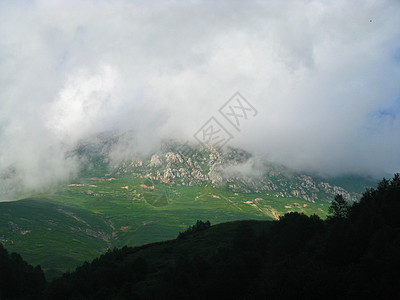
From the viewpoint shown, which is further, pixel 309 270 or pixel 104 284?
pixel 104 284

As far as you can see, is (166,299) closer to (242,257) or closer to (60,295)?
(242,257)

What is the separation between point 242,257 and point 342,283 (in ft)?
80.5

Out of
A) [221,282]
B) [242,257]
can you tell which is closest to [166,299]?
[221,282]

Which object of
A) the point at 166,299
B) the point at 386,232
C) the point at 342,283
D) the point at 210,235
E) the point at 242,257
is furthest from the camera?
the point at 210,235

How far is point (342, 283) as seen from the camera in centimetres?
3319

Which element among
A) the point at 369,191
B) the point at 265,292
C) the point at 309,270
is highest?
the point at 369,191

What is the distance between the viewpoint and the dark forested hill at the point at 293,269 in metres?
33.4

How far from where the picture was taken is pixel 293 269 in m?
37.3

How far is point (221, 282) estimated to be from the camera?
46562 mm

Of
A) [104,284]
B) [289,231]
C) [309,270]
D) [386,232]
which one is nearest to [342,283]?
[309,270]

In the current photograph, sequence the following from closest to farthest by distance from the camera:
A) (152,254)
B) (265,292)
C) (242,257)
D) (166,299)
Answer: (265,292) < (166,299) < (242,257) < (152,254)

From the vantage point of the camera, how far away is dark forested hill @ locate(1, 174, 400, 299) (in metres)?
33.4

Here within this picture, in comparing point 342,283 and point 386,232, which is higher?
point 386,232

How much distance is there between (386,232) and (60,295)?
216 ft
